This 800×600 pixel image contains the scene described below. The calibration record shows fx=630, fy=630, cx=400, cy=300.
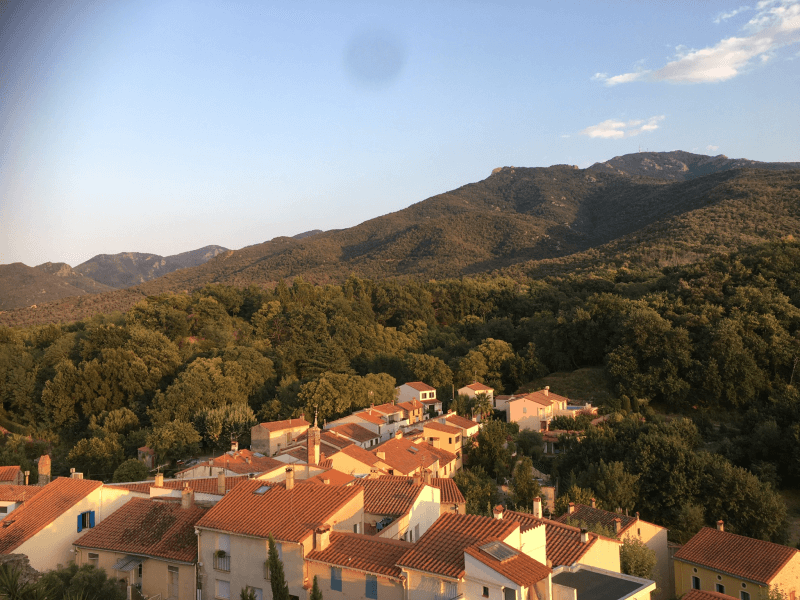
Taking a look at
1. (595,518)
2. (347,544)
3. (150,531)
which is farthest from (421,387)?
(347,544)

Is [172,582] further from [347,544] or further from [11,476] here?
[11,476]

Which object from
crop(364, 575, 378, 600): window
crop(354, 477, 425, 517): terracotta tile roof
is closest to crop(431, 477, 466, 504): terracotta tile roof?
crop(354, 477, 425, 517): terracotta tile roof

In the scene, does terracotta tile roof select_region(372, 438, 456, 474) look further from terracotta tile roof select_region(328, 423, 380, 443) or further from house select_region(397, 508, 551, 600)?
house select_region(397, 508, 551, 600)

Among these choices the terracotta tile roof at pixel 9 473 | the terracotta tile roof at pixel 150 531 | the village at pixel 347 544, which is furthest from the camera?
the terracotta tile roof at pixel 9 473

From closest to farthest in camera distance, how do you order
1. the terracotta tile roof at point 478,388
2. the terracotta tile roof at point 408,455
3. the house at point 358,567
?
the house at point 358,567 → the terracotta tile roof at point 408,455 → the terracotta tile roof at point 478,388

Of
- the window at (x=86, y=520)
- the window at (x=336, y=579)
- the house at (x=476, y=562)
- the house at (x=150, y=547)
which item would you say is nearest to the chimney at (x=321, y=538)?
the window at (x=336, y=579)

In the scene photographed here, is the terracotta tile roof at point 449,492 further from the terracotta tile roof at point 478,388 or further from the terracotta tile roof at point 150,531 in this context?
the terracotta tile roof at point 478,388
